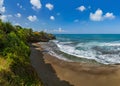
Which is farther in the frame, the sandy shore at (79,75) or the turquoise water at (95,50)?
the turquoise water at (95,50)

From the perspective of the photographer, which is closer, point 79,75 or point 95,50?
point 79,75

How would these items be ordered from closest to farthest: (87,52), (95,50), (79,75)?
(79,75), (87,52), (95,50)

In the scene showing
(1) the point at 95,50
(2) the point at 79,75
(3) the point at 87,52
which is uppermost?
(2) the point at 79,75

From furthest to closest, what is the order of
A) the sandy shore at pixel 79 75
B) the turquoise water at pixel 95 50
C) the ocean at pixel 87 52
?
the turquoise water at pixel 95 50, the ocean at pixel 87 52, the sandy shore at pixel 79 75

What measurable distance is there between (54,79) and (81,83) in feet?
6.85

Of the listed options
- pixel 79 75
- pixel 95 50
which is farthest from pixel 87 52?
pixel 79 75

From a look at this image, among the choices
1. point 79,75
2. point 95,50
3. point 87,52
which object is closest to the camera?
Answer: point 79,75

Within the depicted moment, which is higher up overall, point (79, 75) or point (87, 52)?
point (79, 75)

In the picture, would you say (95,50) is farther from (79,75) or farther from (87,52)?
(79,75)

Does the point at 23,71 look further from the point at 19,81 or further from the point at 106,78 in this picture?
the point at 106,78

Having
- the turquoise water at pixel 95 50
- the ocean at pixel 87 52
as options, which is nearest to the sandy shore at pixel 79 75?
the ocean at pixel 87 52

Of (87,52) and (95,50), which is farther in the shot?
(95,50)

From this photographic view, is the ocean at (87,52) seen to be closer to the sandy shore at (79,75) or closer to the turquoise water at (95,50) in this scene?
the turquoise water at (95,50)

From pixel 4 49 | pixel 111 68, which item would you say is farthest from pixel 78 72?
pixel 4 49
